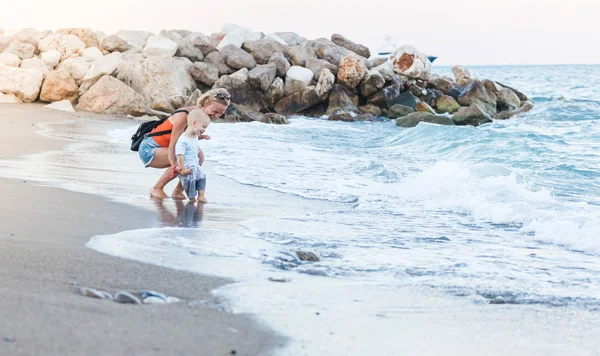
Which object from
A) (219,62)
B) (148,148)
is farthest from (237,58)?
(148,148)

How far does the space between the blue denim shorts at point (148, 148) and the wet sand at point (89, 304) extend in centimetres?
182

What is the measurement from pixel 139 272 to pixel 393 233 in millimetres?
2458

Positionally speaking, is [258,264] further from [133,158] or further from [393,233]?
[133,158]

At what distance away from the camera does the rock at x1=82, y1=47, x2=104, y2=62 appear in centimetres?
2110

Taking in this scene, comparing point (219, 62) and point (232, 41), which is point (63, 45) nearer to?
point (219, 62)

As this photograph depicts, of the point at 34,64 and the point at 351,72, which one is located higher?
the point at 351,72

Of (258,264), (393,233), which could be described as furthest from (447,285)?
(393,233)

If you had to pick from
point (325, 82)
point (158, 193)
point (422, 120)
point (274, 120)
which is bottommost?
point (274, 120)

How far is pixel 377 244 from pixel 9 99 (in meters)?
15.4

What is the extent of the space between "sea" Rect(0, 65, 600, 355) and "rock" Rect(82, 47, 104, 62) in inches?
376

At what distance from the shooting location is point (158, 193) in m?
6.64

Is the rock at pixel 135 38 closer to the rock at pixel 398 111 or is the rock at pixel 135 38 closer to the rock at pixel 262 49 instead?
the rock at pixel 262 49

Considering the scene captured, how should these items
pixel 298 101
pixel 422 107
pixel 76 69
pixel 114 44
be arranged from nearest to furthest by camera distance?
pixel 76 69, pixel 298 101, pixel 422 107, pixel 114 44

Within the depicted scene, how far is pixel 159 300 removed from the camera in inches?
128
